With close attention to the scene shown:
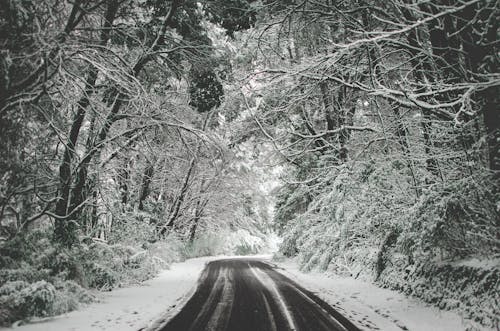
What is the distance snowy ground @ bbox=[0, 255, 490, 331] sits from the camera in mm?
7285

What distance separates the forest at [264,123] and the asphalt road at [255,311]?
2.67 meters

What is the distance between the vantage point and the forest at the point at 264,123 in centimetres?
690

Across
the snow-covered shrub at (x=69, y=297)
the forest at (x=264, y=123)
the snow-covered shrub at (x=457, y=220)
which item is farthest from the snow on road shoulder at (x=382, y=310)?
the snow-covered shrub at (x=69, y=297)

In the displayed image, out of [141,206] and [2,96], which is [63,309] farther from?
[141,206]

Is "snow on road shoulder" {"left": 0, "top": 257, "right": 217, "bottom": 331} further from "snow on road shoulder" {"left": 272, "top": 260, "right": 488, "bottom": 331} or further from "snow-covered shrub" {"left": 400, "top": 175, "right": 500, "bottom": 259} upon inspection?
"snow-covered shrub" {"left": 400, "top": 175, "right": 500, "bottom": 259}

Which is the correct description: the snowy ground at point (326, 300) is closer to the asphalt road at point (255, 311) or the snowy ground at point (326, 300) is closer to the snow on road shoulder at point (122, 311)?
the snow on road shoulder at point (122, 311)

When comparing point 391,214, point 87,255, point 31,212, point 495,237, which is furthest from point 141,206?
point 495,237

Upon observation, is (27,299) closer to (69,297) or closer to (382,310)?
(69,297)

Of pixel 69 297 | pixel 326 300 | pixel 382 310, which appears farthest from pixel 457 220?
pixel 69 297

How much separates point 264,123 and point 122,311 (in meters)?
7.20

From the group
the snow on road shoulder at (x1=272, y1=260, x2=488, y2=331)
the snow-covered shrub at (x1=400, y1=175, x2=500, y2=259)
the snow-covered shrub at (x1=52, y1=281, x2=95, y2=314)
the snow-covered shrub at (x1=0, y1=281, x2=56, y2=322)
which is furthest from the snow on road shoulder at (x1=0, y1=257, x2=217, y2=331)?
the snow-covered shrub at (x1=400, y1=175, x2=500, y2=259)

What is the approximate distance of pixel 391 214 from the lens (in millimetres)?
10844

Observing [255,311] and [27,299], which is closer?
[27,299]

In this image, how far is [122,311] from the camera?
862 cm
